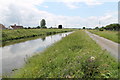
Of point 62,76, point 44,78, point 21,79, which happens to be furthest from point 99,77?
point 21,79

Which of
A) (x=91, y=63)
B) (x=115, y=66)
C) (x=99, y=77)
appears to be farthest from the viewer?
(x=115, y=66)

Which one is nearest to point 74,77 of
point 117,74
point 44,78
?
point 44,78

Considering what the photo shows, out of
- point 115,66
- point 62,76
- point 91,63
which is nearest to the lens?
point 62,76

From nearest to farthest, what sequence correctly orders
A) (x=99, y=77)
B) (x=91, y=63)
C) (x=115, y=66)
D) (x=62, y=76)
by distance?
(x=99, y=77) < (x=62, y=76) < (x=91, y=63) < (x=115, y=66)

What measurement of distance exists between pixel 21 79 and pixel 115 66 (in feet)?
15.7

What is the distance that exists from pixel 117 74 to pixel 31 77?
3978mm

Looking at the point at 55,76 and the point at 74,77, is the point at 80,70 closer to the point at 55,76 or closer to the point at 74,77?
the point at 74,77

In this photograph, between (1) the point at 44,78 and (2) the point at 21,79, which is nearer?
(1) the point at 44,78

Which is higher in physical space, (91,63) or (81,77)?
(91,63)

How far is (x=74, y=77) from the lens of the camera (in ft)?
17.0

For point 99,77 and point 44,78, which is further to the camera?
point 44,78

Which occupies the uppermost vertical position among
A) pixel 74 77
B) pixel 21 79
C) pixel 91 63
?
pixel 91 63

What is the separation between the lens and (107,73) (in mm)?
5383

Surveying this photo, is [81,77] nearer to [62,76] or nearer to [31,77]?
[62,76]
